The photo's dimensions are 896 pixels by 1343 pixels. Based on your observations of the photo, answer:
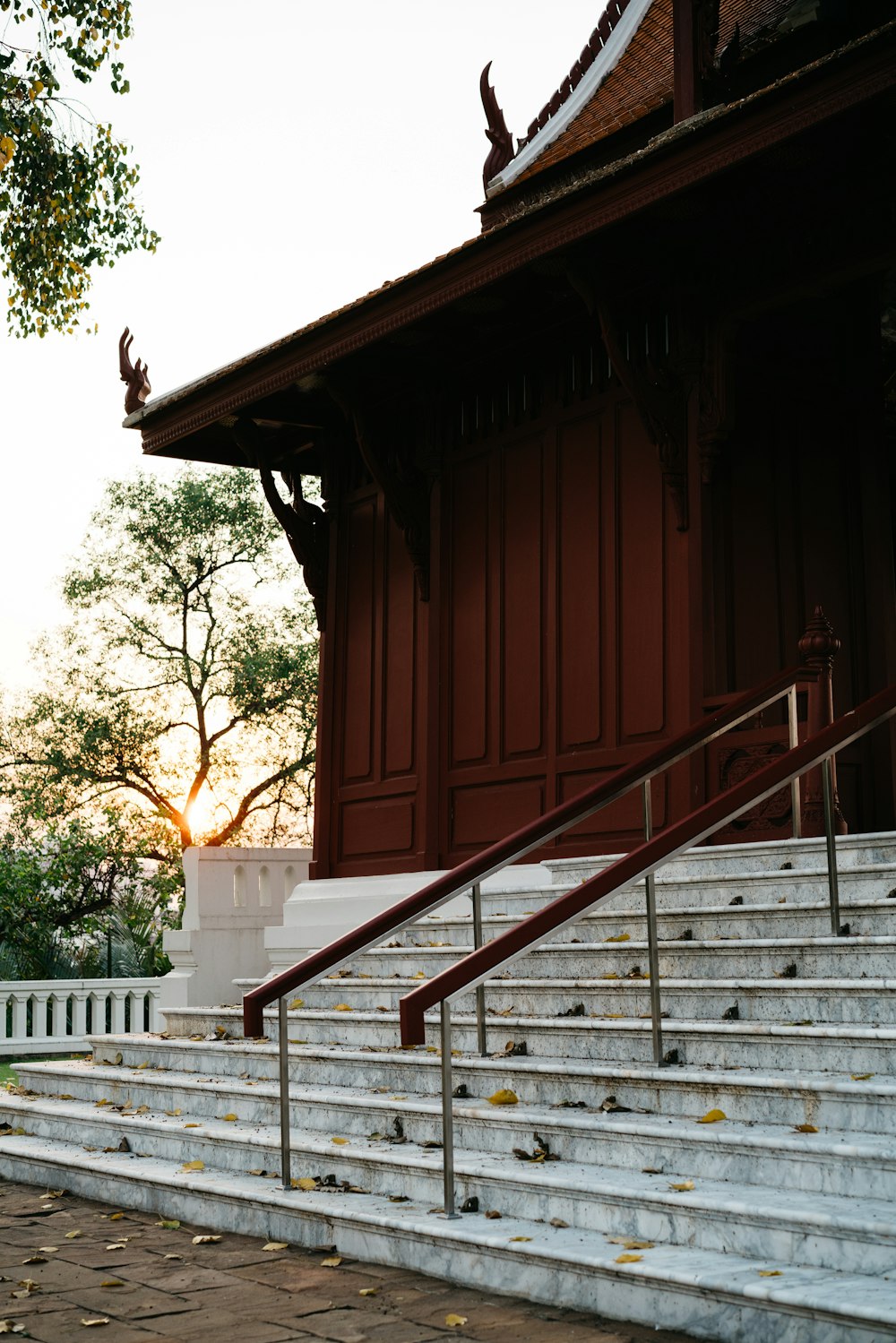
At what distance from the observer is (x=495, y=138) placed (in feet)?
43.7

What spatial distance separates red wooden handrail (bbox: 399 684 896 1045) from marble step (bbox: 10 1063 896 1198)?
2.48 ft

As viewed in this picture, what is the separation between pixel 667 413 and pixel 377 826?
447cm

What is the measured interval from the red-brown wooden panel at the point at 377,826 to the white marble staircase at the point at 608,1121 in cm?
253

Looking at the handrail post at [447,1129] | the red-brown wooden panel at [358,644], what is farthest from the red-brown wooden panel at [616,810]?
the handrail post at [447,1129]

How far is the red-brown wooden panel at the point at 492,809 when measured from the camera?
11.1m

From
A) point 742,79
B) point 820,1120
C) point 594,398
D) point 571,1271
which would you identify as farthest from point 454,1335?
point 742,79

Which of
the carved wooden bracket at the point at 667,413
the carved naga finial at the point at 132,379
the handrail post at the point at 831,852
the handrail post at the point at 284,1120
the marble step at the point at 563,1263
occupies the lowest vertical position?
the marble step at the point at 563,1263

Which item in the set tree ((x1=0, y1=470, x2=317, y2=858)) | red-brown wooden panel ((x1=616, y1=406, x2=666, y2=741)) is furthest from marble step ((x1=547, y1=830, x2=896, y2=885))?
tree ((x1=0, y1=470, x2=317, y2=858))

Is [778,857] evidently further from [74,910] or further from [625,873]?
[74,910]

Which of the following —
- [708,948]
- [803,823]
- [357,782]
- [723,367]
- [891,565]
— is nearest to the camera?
[708,948]

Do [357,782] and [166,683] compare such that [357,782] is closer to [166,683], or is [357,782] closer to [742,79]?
[742,79]

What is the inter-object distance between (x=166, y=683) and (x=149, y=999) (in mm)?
14060

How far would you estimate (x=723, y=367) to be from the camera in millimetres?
9812

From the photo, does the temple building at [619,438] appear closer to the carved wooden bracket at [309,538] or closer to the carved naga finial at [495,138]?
the carved naga finial at [495,138]
